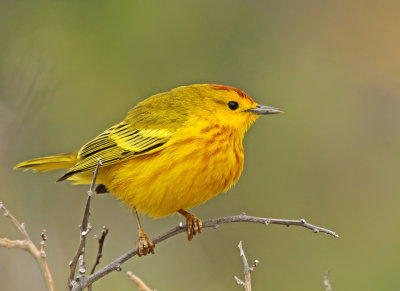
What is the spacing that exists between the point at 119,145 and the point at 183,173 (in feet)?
2.29

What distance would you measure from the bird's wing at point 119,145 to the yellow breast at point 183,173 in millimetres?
78

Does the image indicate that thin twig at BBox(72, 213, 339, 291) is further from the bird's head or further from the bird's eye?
the bird's eye

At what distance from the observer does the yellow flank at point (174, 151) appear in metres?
4.62

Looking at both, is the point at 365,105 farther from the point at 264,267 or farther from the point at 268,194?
the point at 264,267

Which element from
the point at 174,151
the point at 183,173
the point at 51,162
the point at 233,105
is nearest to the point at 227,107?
the point at 233,105

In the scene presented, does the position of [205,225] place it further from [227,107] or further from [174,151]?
[227,107]

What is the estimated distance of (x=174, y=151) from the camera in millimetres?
4688

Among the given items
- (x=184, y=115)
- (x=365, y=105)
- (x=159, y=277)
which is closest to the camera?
(x=184, y=115)

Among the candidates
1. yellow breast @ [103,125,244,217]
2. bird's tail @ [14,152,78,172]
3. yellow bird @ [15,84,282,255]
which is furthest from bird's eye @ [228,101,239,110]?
bird's tail @ [14,152,78,172]

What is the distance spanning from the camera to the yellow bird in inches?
182

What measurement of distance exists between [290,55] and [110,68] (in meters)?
2.06

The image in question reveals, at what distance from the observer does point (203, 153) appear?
15.3 feet

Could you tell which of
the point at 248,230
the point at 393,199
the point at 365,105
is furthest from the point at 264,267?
the point at 365,105

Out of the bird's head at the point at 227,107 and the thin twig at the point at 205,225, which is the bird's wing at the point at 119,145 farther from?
the thin twig at the point at 205,225
